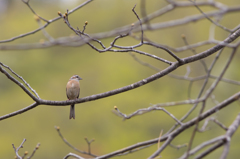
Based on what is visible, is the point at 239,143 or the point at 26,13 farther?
the point at 26,13

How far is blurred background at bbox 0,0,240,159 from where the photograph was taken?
13461 mm

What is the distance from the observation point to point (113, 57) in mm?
16500

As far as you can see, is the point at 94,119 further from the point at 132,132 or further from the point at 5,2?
the point at 5,2

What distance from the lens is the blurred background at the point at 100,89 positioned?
13461 mm

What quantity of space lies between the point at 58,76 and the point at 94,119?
9.02ft

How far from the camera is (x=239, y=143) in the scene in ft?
40.2

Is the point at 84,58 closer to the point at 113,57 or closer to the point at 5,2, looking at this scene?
the point at 113,57

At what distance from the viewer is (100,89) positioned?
1475 cm

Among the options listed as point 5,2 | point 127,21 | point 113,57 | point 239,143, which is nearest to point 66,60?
point 113,57

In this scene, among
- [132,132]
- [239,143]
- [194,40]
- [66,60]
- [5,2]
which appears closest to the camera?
[239,143]

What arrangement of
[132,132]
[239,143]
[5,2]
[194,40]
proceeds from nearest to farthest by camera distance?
[239,143]
[132,132]
[194,40]
[5,2]

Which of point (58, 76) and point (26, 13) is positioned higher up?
point (26, 13)

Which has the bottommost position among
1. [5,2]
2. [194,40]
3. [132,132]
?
[132,132]

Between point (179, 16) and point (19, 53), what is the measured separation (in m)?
7.48
